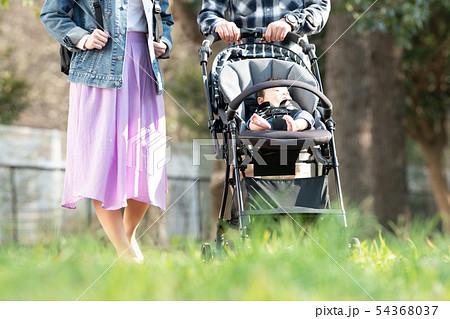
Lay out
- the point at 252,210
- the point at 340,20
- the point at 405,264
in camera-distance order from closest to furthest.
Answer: the point at 405,264
the point at 252,210
the point at 340,20

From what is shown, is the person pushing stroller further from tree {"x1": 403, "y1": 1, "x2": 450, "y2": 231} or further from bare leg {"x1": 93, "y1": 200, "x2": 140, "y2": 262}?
tree {"x1": 403, "y1": 1, "x2": 450, "y2": 231}

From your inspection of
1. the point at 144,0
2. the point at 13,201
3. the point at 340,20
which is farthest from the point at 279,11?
the point at 13,201

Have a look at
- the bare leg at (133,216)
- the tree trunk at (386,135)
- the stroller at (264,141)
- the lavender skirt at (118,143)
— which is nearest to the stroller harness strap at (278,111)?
the stroller at (264,141)

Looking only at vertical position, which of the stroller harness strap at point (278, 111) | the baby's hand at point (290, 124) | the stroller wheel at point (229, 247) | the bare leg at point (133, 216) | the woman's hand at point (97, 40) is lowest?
the stroller wheel at point (229, 247)

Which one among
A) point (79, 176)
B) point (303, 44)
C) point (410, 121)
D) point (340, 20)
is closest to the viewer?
point (79, 176)

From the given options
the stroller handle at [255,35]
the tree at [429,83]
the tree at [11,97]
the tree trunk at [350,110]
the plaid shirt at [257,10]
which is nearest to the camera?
the stroller handle at [255,35]

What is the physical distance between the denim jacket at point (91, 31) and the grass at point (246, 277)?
0.98m

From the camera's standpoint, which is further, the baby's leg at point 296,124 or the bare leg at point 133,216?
the bare leg at point 133,216

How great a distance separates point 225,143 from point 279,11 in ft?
3.55

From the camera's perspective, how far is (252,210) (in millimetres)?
3338

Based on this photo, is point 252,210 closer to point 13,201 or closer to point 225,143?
point 225,143

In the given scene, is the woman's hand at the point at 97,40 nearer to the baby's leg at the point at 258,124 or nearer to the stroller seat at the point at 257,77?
the stroller seat at the point at 257,77

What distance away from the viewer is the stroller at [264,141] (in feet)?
11.0

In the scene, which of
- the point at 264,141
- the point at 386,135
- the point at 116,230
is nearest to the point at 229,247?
the point at 264,141
